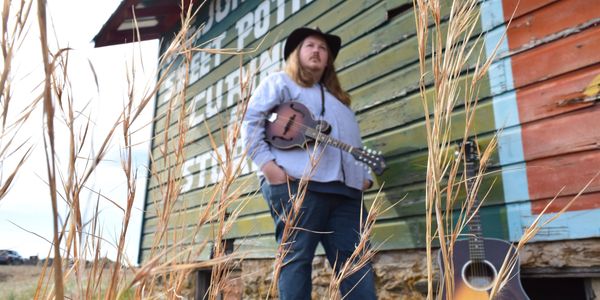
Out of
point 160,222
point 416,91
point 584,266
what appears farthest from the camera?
point 416,91

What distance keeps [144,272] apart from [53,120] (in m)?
0.12

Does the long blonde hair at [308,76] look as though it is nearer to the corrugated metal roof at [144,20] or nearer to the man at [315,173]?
the man at [315,173]

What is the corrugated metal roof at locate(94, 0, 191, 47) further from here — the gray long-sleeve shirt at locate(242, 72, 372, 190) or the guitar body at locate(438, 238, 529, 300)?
the guitar body at locate(438, 238, 529, 300)

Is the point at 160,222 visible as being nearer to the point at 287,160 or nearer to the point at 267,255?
the point at 287,160

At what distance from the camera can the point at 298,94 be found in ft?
7.94

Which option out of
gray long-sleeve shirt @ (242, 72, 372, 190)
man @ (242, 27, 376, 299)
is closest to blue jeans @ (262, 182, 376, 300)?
man @ (242, 27, 376, 299)

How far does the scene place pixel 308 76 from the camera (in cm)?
249

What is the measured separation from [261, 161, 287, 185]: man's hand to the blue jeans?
40 mm

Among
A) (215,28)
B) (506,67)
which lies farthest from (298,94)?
(215,28)

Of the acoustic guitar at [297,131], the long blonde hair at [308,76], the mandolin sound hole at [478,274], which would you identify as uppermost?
the long blonde hair at [308,76]

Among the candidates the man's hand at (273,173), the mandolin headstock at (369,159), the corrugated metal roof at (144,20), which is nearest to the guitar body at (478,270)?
the mandolin headstock at (369,159)

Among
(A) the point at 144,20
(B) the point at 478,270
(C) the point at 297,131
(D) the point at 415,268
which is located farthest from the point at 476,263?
(A) the point at 144,20

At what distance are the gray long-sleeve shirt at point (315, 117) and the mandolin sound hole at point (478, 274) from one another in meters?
0.65

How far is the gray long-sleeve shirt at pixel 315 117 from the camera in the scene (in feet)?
7.05
